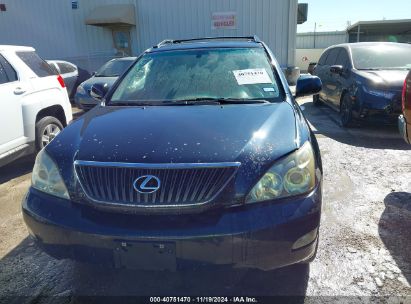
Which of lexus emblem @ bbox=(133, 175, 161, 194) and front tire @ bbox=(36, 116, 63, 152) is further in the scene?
front tire @ bbox=(36, 116, 63, 152)

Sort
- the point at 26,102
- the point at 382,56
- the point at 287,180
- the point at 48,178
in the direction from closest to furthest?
the point at 287,180
the point at 48,178
the point at 26,102
the point at 382,56

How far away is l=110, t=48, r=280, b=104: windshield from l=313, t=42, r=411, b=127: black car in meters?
3.17

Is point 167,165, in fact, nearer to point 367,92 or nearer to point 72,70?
point 367,92

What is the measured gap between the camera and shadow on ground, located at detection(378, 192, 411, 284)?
2.51 meters

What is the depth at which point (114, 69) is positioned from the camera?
353 inches

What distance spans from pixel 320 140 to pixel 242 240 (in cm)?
432

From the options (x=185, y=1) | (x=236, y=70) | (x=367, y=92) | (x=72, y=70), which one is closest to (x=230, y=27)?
(x=185, y=1)

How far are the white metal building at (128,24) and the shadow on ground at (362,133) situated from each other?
7.76m

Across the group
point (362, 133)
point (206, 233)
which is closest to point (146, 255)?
point (206, 233)

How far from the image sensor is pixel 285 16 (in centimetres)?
1390

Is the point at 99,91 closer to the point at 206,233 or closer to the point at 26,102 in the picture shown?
the point at 26,102

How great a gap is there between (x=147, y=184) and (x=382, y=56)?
6.36m

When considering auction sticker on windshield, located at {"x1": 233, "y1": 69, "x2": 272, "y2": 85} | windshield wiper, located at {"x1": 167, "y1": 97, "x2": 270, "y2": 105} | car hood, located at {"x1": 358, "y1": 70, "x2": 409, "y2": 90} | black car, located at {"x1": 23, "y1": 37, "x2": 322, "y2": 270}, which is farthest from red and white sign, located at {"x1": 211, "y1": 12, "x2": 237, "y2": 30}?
black car, located at {"x1": 23, "y1": 37, "x2": 322, "y2": 270}

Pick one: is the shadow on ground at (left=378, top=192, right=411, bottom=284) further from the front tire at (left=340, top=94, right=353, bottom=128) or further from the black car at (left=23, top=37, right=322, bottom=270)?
the front tire at (left=340, top=94, right=353, bottom=128)
